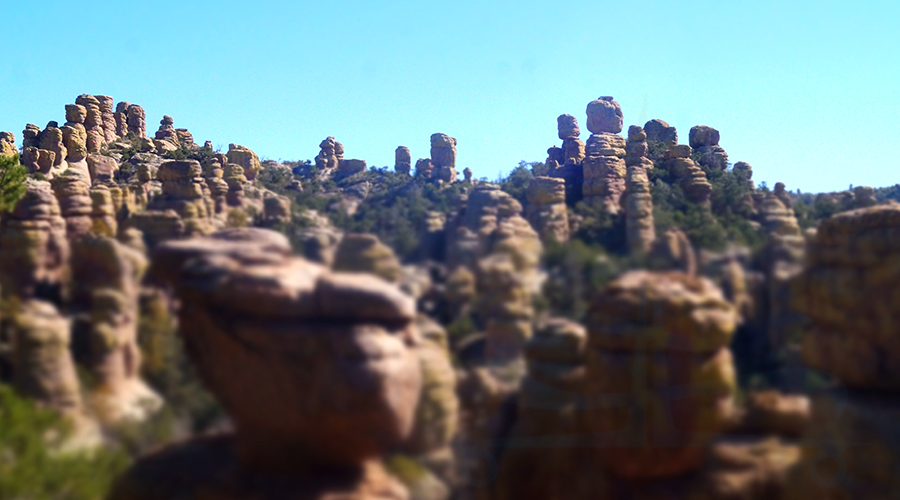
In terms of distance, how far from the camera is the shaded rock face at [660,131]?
1831 inches

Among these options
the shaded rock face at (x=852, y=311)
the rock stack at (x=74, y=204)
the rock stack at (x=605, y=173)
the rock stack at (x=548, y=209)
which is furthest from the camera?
the rock stack at (x=605, y=173)

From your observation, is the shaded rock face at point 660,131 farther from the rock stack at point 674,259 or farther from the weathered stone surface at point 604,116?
the rock stack at point 674,259

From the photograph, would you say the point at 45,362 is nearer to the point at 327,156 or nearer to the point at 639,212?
the point at 639,212

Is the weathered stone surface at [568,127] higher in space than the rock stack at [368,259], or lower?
higher

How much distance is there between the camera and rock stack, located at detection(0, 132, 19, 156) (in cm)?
4331

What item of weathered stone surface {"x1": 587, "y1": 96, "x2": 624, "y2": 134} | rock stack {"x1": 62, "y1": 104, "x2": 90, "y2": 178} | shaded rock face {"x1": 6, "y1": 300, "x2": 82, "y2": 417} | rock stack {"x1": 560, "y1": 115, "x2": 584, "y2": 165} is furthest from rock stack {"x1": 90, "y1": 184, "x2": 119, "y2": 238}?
weathered stone surface {"x1": 587, "y1": 96, "x2": 624, "y2": 134}

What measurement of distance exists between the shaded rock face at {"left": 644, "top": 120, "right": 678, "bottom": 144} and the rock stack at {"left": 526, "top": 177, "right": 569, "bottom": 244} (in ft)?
82.0

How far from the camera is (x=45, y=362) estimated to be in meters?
7.72

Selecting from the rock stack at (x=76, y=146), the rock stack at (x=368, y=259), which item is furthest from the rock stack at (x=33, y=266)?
the rock stack at (x=76, y=146)

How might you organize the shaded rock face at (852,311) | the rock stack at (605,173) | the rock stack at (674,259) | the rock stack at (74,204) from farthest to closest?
the rock stack at (605,173), the rock stack at (74,204), the shaded rock face at (852,311), the rock stack at (674,259)

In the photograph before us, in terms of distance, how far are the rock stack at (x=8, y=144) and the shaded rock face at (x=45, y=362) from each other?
38.8 meters

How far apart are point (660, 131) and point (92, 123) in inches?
1506

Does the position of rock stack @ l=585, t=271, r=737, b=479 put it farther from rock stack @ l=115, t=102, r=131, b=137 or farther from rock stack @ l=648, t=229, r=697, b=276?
rock stack @ l=115, t=102, r=131, b=137

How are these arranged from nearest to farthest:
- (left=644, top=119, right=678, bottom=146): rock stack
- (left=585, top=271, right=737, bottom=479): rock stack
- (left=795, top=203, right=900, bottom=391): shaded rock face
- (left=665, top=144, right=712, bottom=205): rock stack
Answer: (left=585, top=271, right=737, bottom=479): rock stack, (left=795, top=203, right=900, bottom=391): shaded rock face, (left=665, top=144, right=712, bottom=205): rock stack, (left=644, top=119, right=678, bottom=146): rock stack
